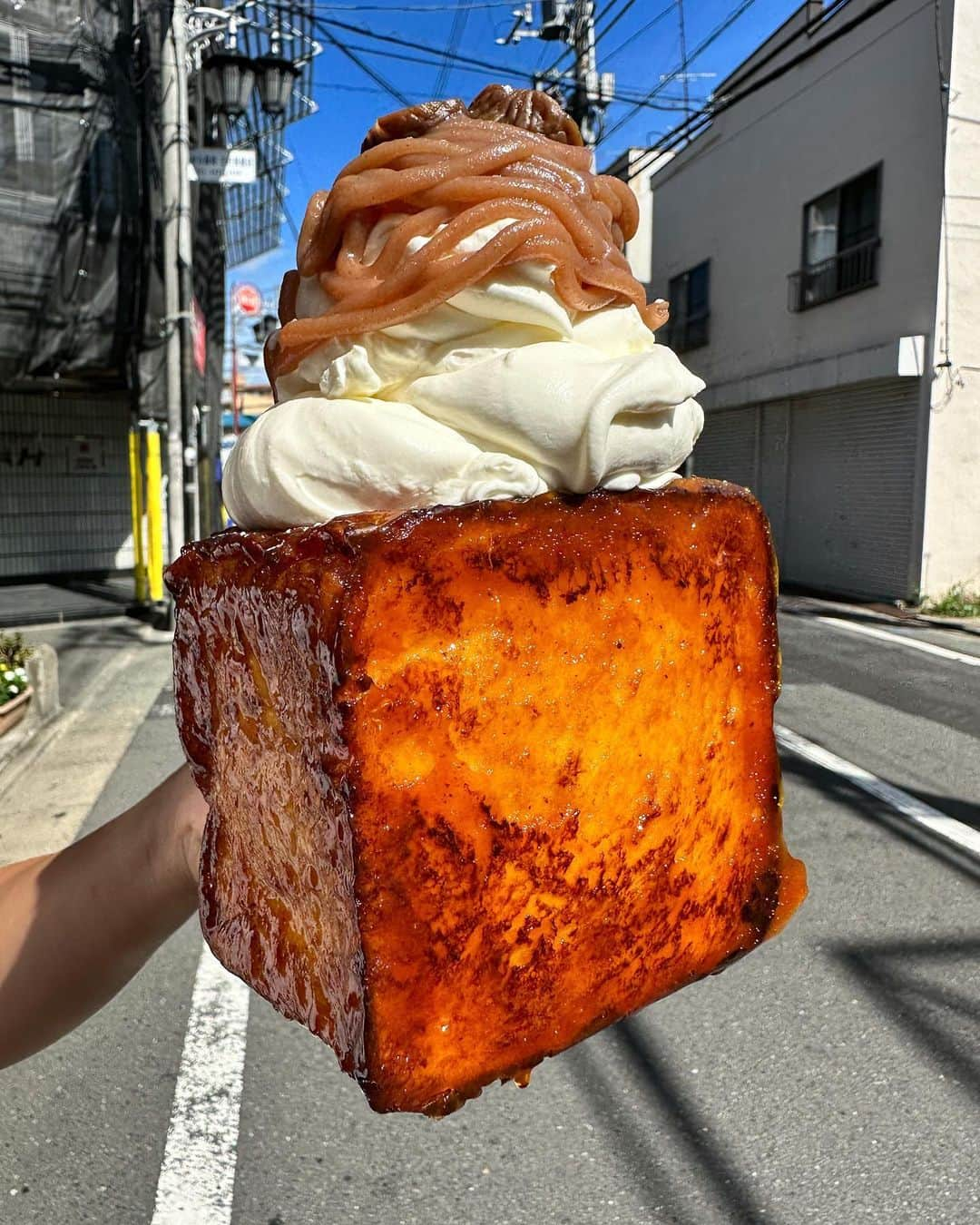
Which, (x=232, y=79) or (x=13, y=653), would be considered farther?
(x=232, y=79)

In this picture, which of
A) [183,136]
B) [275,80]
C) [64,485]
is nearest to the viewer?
[183,136]

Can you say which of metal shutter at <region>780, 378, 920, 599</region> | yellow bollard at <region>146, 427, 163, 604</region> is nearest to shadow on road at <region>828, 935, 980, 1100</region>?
yellow bollard at <region>146, 427, 163, 604</region>

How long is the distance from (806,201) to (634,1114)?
1650 cm

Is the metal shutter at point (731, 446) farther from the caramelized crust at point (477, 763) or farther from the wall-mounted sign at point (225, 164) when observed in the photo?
the caramelized crust at point (477, 763)

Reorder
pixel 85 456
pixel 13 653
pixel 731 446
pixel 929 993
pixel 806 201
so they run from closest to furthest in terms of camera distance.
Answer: pixel 929 993 → pixel 13 653 → pixel 85 456 → pixel 806 201 → pixel 731 446

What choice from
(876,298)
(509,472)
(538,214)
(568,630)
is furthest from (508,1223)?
(876,298)

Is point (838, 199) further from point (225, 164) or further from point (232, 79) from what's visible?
point (225, 164)

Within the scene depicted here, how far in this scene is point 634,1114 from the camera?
9.00 feet

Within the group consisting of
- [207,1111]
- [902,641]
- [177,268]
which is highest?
[177,268]

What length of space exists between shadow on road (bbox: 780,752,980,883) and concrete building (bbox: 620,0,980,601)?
8638 mm

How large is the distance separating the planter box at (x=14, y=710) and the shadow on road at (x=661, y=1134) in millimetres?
5398

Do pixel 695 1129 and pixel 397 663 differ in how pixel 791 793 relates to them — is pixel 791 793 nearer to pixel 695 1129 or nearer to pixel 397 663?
pixel 695 1129

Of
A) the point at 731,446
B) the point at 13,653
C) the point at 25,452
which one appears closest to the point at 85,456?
the point at 25,452

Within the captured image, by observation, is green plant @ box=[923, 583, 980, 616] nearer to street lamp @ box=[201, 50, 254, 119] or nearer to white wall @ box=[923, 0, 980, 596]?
white wall @ box=[923, 0, 980, 596]
